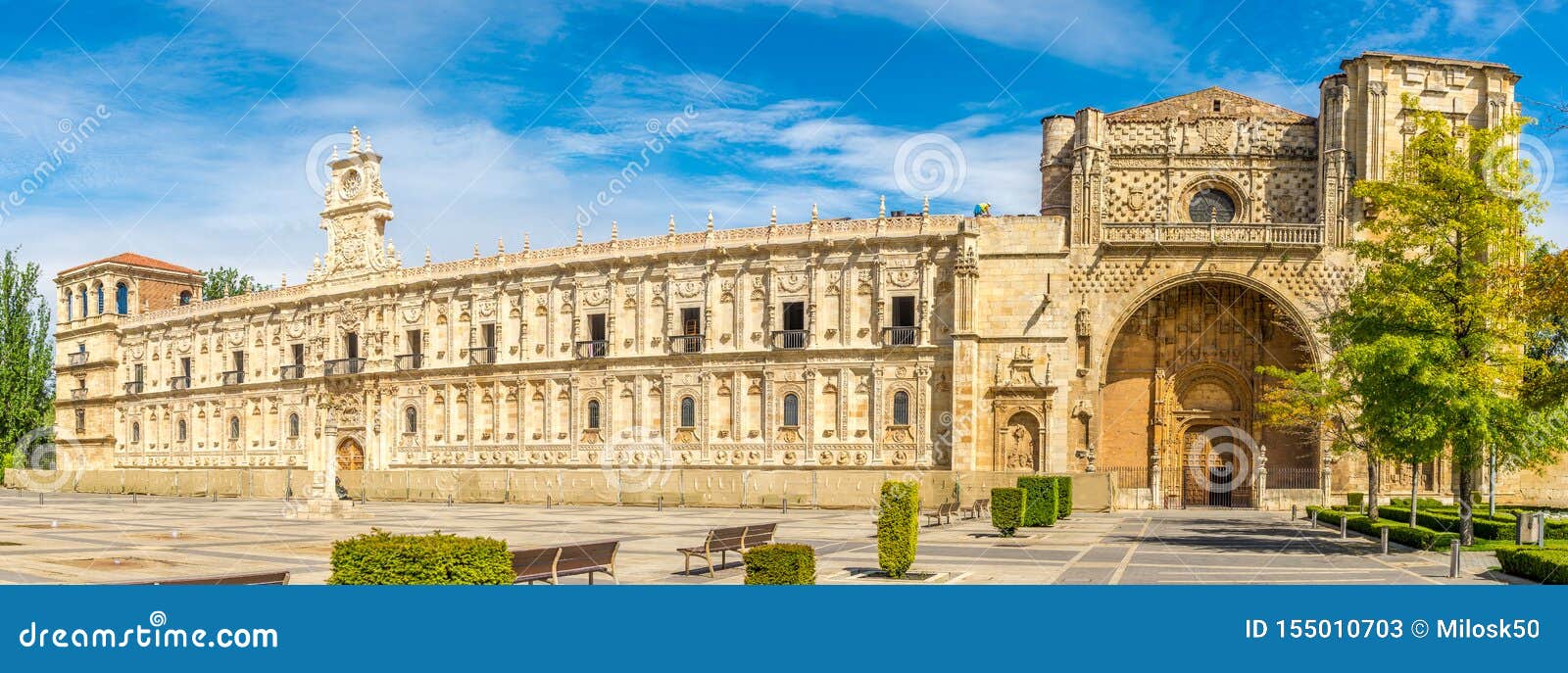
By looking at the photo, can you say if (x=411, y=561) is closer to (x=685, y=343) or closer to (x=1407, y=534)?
(x=1407, y=534)

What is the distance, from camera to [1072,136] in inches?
1933

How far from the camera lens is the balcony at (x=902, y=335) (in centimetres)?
4784

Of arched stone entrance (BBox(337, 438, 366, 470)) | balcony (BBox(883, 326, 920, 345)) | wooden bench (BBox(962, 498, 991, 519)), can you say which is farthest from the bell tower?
wooden bench (BBox(962, 498, 991, 519))

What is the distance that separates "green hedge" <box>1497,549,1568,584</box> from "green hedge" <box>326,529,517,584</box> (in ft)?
49.4

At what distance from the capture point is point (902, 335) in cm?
4816

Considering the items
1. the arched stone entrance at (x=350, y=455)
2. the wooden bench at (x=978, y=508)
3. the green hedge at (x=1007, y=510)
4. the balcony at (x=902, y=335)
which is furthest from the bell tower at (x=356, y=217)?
the green hedge at (x=1007, y=510)

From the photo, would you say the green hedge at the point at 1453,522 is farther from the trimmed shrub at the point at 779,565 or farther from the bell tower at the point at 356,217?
the bell tower at the point at 356,217

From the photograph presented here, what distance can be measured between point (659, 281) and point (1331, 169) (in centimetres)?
2555

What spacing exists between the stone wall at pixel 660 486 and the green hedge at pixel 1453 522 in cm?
1073

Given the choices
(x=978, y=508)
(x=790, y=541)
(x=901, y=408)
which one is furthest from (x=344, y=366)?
(x=790, y=541)

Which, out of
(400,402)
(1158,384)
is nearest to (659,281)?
(400,402)

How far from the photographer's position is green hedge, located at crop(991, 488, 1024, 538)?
2911 cm

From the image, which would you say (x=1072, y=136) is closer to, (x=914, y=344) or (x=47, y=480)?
(x=914, y=344)

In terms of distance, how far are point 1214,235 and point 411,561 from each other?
38856 mm
